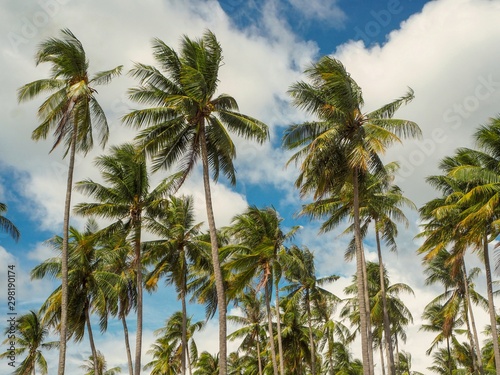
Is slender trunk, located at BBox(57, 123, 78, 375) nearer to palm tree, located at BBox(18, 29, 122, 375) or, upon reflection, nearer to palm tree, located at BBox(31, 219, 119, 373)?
palm tree, located at BBox(18, 29, 122, 375)

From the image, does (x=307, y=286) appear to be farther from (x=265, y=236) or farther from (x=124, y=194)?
(x=124, y=194)

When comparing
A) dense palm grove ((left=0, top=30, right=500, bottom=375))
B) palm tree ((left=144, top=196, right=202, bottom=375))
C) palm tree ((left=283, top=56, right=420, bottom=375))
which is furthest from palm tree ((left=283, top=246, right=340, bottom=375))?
palm tree ((left=283, top=56, right=420, bottom=375))

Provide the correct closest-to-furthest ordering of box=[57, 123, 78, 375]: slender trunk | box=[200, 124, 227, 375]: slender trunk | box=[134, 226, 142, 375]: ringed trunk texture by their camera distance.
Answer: box=[200, 124, 227, 375]: slender trunk
box=[57, 123, 78, 375]: slender trunk
box=[134, 226, 142, 375]: ringed trunk texture

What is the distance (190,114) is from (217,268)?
20.3 feet

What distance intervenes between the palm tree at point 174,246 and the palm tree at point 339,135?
10.1 m

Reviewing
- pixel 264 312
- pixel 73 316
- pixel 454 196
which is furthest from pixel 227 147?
pixel 264 312

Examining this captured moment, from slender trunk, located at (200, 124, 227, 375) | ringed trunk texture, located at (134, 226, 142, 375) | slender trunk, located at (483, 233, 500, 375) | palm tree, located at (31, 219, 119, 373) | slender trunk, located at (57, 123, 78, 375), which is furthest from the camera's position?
palm tree, located at (31, 219, 119, 373)

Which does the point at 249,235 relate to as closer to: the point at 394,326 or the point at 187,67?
the point at 187,67

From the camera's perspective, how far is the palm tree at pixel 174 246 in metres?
29.1

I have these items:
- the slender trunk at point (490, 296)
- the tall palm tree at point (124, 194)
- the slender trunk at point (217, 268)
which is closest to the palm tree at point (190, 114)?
the slender trunk at point (217, 268)

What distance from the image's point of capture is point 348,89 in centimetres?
1944

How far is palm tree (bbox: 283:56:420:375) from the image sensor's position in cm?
1933

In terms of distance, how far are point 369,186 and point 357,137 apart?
241 inches

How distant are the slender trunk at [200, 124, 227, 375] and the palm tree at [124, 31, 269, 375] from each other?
40 millimetres
